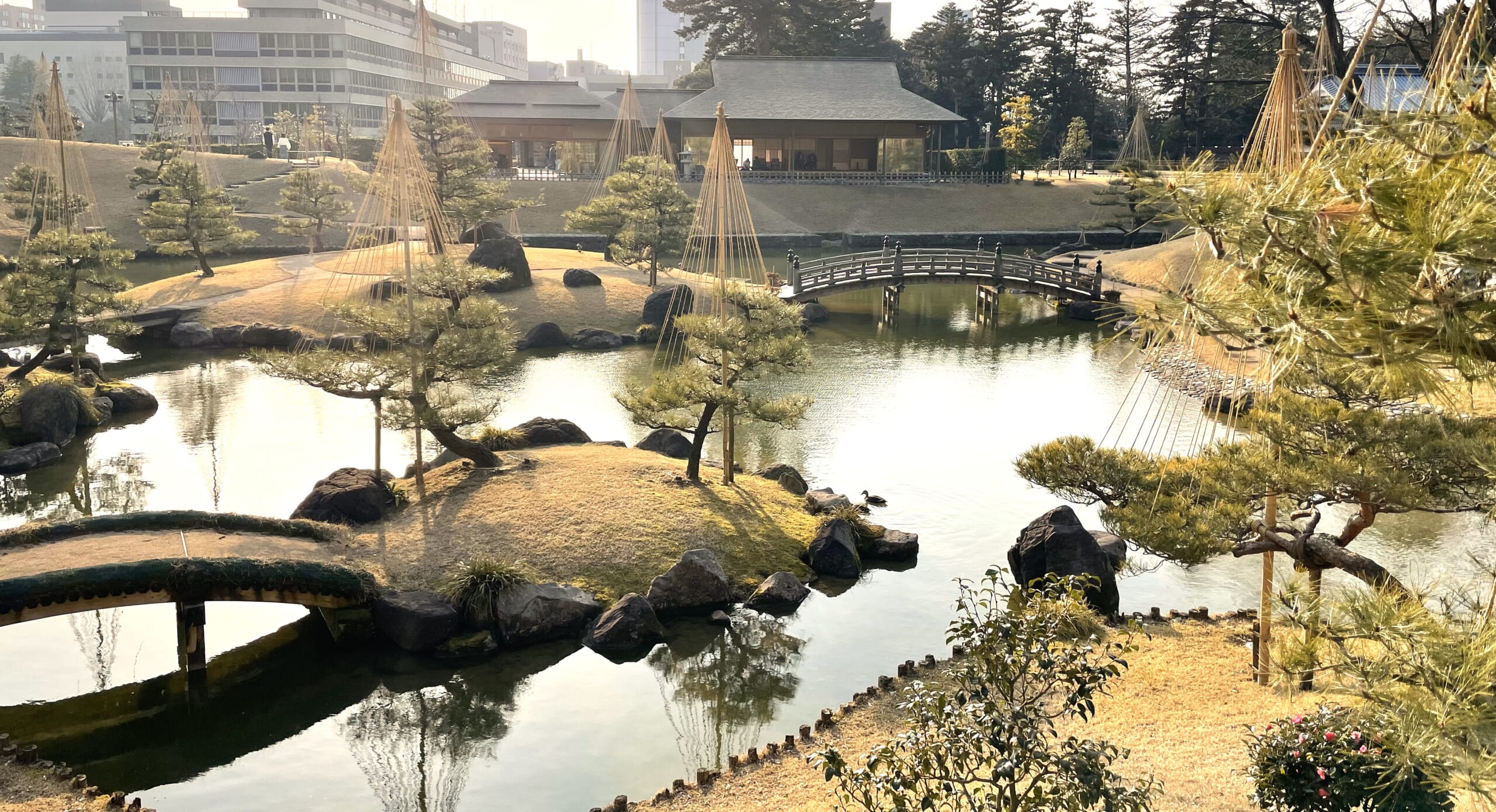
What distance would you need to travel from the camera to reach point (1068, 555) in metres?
12.6

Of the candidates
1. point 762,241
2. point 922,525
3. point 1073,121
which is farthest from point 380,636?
point 1073,121

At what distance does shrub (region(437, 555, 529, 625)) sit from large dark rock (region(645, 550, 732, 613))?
1477 millimetres

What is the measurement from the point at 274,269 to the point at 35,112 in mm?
7420

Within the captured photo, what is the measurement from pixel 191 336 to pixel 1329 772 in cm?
2739

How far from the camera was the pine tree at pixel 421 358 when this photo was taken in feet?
47.5

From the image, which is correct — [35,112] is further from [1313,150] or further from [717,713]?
[1313,150]

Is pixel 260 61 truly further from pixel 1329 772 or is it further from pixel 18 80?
pixel 1329 772

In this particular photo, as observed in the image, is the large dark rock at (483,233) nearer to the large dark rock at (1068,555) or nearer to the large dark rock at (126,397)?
the large dark rock at (126,397)

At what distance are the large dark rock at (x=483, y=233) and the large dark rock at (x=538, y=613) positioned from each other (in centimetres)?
2153

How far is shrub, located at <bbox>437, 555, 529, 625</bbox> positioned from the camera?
12.0 meters

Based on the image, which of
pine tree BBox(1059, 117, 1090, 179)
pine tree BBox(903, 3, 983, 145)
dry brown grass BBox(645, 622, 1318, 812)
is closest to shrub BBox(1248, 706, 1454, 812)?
dry brown grass BBox(645, 622, 1318, 812)

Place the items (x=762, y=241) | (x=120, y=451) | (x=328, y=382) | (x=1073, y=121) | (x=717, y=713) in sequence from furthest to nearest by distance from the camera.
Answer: (x=1073, y=121), (x=762, y=241), (x=120, y=451), (x=328, y=382), (x=717, y=713)

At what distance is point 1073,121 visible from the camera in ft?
175

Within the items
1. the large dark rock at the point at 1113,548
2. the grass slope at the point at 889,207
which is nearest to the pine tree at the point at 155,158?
the grass slope at the point at 889,207
